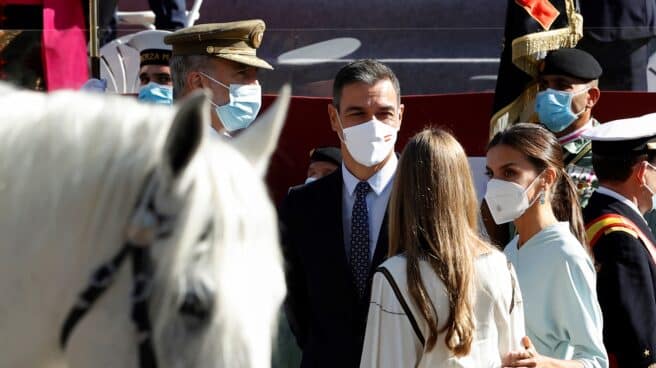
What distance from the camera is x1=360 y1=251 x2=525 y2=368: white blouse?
10.2 feet

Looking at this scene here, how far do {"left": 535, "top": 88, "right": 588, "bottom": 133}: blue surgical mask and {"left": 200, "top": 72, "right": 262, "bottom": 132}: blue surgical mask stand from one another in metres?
1.70

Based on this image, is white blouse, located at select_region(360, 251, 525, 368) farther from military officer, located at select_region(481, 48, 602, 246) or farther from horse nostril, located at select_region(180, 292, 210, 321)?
military officer, located at select_region(481, 48, 602, 246)

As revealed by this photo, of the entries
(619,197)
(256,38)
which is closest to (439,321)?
(619,197)

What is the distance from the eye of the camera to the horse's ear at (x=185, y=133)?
1.60 meters

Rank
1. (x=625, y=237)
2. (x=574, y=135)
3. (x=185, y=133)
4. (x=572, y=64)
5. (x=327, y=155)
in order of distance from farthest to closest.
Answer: (x=327, y=155), (x=572, y=64), (x=574, y=135), (x=625, y=237), (x=185, y=133)

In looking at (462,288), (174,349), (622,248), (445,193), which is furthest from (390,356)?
(174,349)

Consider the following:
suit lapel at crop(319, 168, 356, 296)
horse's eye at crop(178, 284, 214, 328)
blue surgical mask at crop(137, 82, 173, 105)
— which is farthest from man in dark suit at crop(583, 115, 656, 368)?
horse's eye at crop(178, 284, 214, 328)

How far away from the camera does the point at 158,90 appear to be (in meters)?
5.32

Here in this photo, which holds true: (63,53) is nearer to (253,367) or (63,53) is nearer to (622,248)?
(622,248)

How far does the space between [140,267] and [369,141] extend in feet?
7.40

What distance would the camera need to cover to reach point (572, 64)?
5.21 m

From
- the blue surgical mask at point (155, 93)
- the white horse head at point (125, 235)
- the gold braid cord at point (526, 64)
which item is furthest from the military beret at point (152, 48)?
the white horse head at point (125, 235)

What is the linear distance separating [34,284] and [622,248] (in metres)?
2.76

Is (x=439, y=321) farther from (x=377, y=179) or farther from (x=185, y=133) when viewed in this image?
(x=185, y=133)
